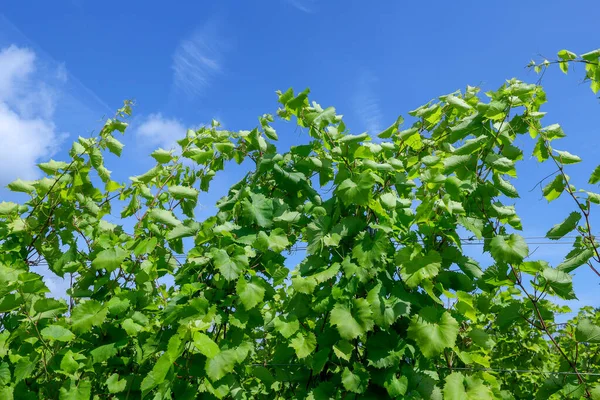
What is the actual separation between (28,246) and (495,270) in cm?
249

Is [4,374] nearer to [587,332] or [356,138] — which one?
[356,138]

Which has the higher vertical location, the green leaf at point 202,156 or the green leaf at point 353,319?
the green leaf at point 202,156

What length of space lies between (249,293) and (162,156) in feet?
3.59

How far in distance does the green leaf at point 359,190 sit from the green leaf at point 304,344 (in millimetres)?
528

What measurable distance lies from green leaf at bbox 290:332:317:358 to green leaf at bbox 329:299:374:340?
144 mm

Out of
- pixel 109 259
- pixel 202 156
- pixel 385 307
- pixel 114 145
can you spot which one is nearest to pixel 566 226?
pixel 385 307

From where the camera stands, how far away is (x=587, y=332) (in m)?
1.72

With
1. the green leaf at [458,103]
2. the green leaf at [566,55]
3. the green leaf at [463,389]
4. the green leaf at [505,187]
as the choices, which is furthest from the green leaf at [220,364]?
the green leaf at [566,55]

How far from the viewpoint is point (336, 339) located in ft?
5.66

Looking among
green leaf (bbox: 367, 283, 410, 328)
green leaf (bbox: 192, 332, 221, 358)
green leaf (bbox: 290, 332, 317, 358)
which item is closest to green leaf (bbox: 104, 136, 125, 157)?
green leaf (bbox: 192, 332, 221, 358)

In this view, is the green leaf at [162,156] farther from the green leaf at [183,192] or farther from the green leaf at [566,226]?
the green leaf at [566,226]

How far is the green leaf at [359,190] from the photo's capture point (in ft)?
5.64

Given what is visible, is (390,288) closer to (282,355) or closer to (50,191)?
(282,355)

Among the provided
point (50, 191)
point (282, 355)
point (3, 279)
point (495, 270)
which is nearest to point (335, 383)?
point (282, 355)
